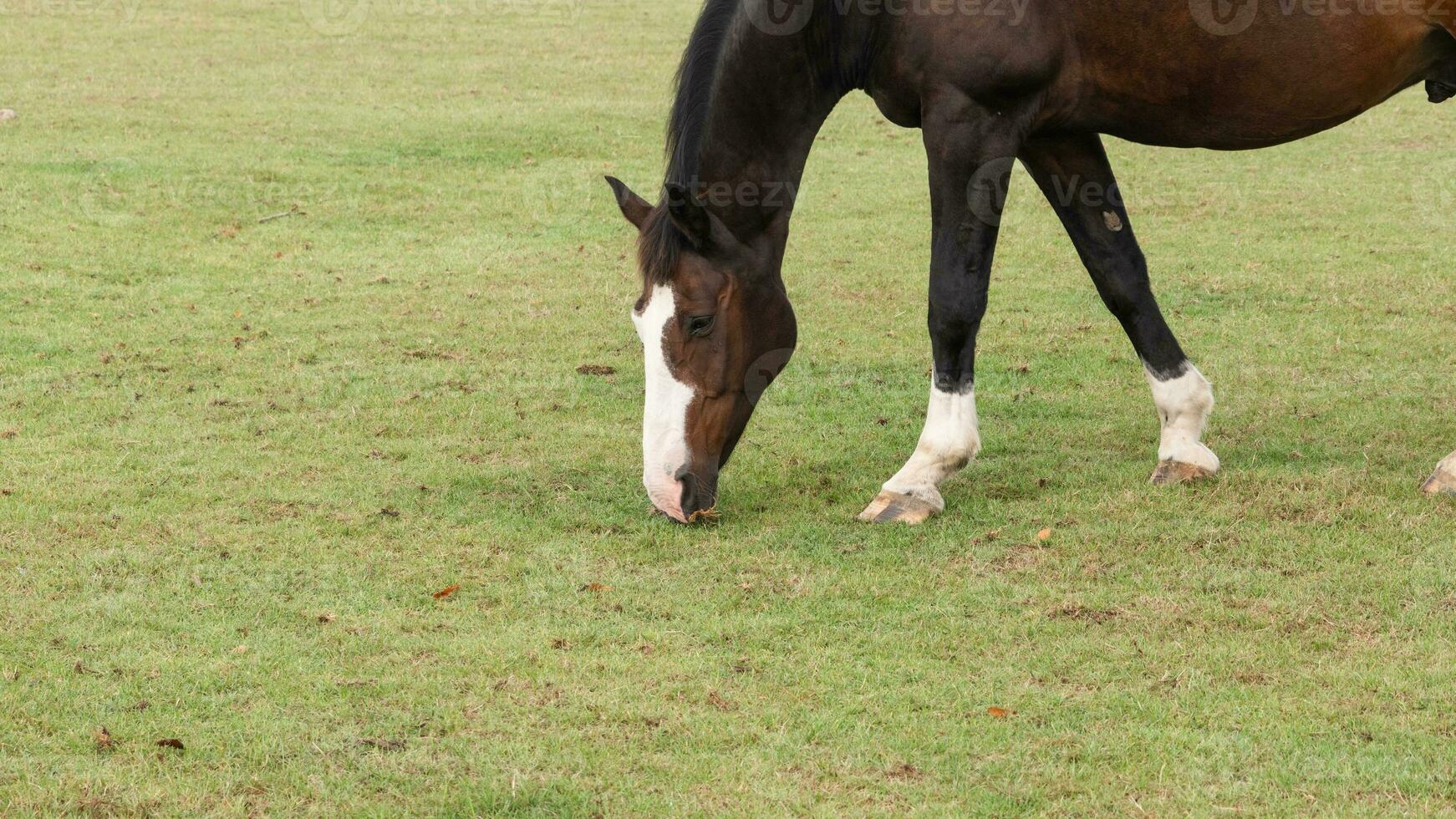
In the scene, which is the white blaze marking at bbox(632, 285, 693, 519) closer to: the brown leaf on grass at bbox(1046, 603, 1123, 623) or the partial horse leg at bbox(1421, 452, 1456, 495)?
the brown leaf on grass at bbox(1046, 603, 1123, 623)

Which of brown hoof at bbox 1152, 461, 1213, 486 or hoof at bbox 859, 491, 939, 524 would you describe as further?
brown hoof at bbox 1152, 461, 1213, 486

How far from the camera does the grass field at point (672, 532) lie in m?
3.53

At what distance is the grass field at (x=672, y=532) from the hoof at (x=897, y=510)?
3.5 inches

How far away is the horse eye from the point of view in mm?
5254

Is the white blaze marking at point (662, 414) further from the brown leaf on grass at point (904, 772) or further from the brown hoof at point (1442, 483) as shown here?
the brown hoof at point (1442, 483)

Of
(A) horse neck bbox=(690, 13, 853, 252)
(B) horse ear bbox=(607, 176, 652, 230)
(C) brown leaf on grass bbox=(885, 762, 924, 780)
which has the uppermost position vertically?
(A) horse neck bbox=(690, 13, 853, 252)

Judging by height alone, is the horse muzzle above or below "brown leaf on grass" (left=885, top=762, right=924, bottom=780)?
below

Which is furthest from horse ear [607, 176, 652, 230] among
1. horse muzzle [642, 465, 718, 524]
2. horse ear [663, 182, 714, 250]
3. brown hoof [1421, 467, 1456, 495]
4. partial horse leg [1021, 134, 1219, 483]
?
brown hoof [1421, 467, 1456, 495]

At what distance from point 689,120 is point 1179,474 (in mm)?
2300

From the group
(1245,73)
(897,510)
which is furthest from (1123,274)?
(897,510)

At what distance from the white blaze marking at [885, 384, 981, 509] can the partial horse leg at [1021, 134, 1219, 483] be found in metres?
0.78

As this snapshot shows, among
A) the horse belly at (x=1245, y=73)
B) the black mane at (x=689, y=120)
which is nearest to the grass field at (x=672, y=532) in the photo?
the black mane at (x=689, y=120)

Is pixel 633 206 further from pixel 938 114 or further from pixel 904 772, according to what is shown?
pixel 904 772

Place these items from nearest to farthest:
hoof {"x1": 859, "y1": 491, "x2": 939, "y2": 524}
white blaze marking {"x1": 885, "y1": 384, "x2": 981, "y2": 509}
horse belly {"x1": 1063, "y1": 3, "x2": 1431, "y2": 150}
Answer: horse belly {"x1": 1063, "y1": 3, "x2": 1431, "y2": 150}, hoof {"x1": 859, "y1": 491, "x2": 939, "y2": 524}, white blaze marking {"x1": 885, "y1": 384, "x2": 981, "y2": 509}
